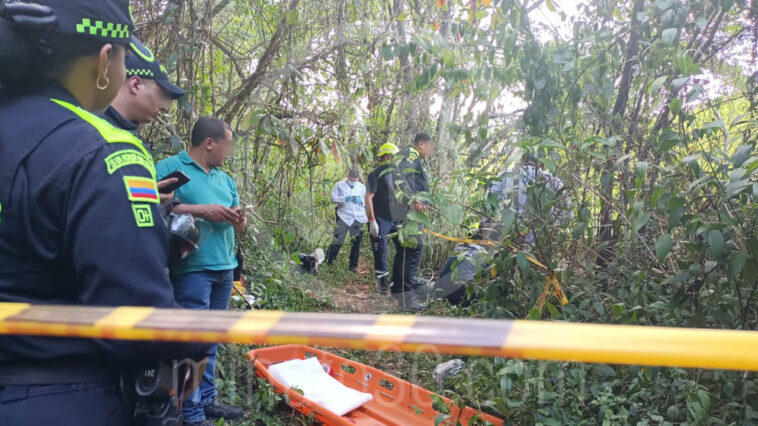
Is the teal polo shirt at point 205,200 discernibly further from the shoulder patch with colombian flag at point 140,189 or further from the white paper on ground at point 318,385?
the shoulder patch with colombian flag at point 140,189

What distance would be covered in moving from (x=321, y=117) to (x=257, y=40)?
3.38 ft

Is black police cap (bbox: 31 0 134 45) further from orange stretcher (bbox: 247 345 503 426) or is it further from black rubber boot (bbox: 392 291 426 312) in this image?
black rubber boot (bbox: 392 291 426 312)

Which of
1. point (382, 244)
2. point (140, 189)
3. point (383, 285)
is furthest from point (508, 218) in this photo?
point (383, 285)

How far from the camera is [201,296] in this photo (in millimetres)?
2473

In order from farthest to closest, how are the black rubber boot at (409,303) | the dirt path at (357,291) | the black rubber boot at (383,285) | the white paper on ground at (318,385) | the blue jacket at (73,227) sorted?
1. the black rubber boot at (383,285)
2. the dirt path at (357,291)
3. the black rubber boot at (409,303)
4. the white paper on ground at (318,385)
5. the blue jacket at (73,227)

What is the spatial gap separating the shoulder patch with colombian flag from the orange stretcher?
171cm

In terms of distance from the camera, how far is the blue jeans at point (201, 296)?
2453mm

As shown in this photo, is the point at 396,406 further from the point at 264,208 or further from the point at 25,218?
the point at 264,208

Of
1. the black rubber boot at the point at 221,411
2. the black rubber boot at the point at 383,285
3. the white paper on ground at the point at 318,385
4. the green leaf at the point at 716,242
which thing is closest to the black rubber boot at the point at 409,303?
the black rubber boot at the point at 383,285

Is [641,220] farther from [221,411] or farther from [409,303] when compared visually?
[409,303]

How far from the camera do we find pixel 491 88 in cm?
301

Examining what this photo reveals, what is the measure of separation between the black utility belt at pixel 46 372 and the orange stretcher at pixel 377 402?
160cm

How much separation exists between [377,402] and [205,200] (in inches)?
54.2

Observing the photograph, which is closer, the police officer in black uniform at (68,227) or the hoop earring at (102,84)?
the police officer in black uniform at (68,227)
